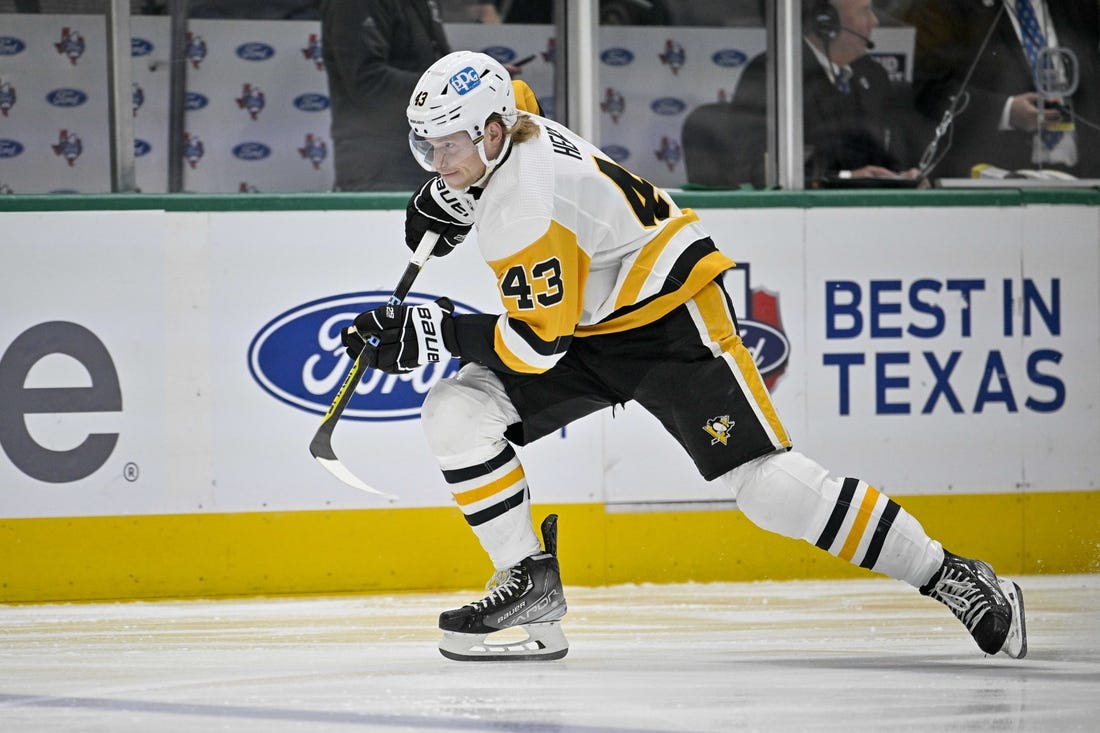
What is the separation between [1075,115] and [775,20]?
3.39ft

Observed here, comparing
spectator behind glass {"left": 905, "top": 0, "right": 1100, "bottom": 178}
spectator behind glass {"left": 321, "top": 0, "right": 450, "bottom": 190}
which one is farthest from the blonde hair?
spectator behind glass {"left": 905, "top": 0, "right": 1100, "bottom": 178}

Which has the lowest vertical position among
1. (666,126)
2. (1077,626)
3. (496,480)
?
(1077,626)

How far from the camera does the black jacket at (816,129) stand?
452cm

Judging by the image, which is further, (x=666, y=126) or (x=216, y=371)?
(x=666, y=126)

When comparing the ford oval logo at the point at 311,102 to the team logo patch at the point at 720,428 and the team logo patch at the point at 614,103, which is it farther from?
the team logo patch at the point at 720,428

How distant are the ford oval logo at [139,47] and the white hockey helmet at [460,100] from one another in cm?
167

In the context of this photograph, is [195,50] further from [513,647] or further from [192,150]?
[513,647]

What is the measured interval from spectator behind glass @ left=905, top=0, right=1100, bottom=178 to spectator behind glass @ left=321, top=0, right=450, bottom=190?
1.61 meters

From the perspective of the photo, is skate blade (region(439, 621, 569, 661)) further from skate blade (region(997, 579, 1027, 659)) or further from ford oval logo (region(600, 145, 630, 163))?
ford oval logo (region(600, 145, 630, 163))

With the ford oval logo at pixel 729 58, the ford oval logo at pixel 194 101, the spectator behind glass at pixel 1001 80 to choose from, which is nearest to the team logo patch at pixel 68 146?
the ford oval logo at pixel 194 101

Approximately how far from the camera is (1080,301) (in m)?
4.42

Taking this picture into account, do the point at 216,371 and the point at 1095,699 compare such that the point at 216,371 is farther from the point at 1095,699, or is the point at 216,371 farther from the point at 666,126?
the point at 1095,699

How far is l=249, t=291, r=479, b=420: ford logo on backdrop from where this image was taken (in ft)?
13.4

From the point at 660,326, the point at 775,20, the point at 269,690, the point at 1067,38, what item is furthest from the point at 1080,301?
the point at 269,690
